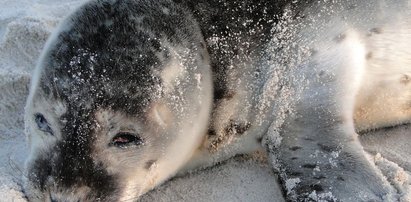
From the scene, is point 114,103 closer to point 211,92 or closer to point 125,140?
point 125,140

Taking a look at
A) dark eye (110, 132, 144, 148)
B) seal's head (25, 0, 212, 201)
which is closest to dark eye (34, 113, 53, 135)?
seal's head (25, 0, 212, 201)

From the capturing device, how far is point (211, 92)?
2578 millimetres

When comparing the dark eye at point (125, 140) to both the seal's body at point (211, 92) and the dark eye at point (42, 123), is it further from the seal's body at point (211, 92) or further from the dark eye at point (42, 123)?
the dark eye at point (42, 123)

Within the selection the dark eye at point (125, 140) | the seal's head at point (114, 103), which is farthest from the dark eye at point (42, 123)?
the dark eye at point (125, 140)

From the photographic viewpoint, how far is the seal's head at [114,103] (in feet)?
7.50

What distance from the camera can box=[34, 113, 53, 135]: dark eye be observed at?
233cm

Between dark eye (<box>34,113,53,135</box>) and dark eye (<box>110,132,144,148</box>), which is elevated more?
dark eye (<box>34,113,53,135</box>)

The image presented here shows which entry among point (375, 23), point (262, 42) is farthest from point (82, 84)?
point (375, 23)

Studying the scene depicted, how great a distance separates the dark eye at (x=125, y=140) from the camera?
7.68ft

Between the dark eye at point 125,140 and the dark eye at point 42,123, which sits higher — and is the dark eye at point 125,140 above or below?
below

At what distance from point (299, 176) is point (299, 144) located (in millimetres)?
150

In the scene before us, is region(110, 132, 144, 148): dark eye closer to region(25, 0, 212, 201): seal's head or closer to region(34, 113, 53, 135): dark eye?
→ region(25, 0, 212, 201): seal's head

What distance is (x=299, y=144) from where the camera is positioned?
2.57 meters

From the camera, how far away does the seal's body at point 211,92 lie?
231 cm
